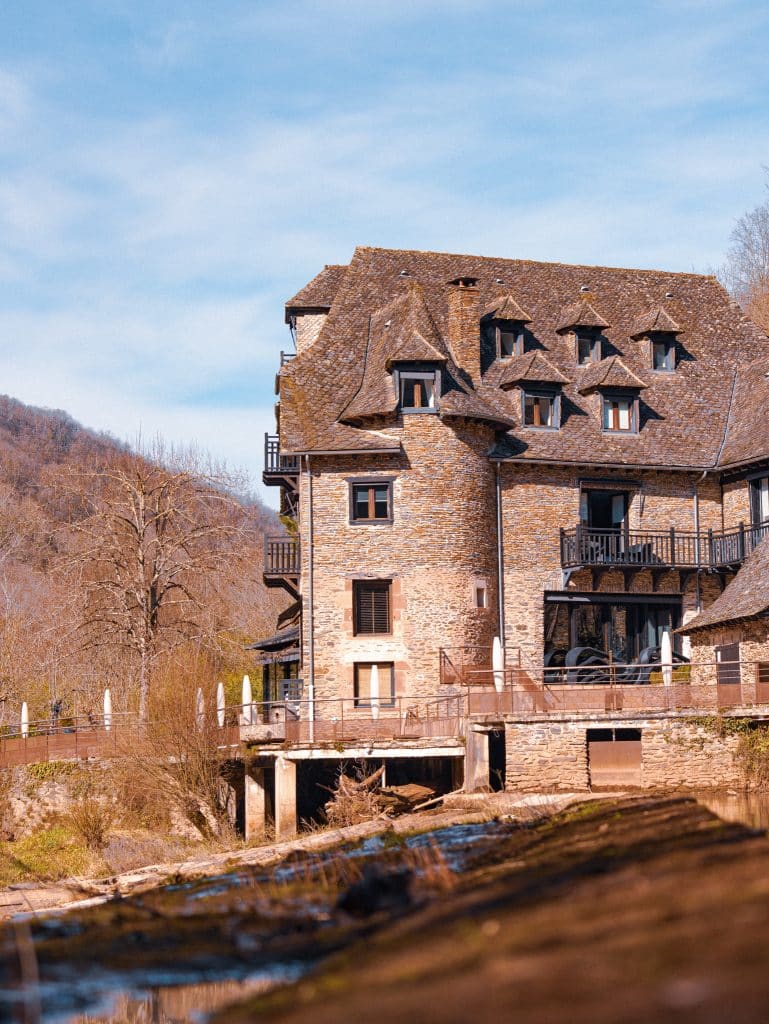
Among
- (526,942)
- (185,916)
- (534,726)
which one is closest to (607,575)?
(534,726)

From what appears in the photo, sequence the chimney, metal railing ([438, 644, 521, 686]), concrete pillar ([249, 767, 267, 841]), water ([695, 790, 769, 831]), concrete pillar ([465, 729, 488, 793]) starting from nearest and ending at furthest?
water ([695, 790, 769, 831]), concrete pillar ([465, 729, 488, 793]), concrete pillar ([249, 767, 267, 841]), metal railing ([438, 644, 521, 686]), the chimney

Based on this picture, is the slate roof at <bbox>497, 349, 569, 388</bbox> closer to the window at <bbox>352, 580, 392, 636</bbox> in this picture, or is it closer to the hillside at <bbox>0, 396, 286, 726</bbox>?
the window at <bbox>352, 580, 392, 636</bbox>

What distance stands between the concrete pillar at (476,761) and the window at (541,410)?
Result: 11.6 metres

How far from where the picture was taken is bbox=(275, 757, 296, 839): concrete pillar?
33.1 meters

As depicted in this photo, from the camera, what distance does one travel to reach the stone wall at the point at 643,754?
101ft

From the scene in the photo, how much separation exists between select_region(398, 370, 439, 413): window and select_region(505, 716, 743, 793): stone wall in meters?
10.3

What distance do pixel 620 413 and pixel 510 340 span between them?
379cm

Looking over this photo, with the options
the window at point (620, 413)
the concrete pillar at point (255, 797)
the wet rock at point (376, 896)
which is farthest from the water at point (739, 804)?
the window at point (620, 413)

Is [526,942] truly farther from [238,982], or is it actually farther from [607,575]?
[607,575]

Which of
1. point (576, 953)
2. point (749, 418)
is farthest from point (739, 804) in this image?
point (576, 953)

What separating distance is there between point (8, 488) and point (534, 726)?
7140 centimetres

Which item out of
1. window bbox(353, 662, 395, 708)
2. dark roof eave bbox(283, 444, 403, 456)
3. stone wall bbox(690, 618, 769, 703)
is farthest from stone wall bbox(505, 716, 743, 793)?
dark roof eave bbox(283, 444, 403, 456)

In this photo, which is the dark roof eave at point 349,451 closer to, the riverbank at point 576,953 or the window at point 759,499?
the window at point 759,499

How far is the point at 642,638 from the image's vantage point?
40.0 meters
